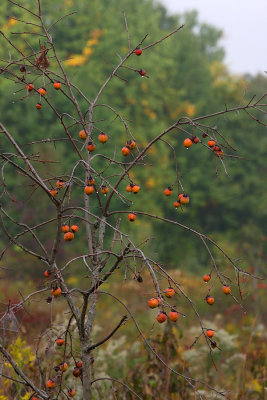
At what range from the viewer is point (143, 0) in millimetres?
28781

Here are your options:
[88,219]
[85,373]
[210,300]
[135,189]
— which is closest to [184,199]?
[135,189]

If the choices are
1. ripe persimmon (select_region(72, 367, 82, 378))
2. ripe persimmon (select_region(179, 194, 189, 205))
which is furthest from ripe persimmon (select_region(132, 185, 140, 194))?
ripe persimmon (select_region(72, 367, 82, 378))

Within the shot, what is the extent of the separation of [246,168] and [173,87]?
5418 millimetres

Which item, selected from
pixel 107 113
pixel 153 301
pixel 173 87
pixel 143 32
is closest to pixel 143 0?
pixel 173 87

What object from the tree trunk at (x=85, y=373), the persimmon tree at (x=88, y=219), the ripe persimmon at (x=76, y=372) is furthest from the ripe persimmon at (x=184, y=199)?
the ripe persimmon at (x=76, y=372)

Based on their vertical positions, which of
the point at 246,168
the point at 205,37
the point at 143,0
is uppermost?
the point at 205,37

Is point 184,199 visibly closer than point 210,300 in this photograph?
No

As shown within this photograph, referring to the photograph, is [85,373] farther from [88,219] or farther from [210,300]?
[88,219]

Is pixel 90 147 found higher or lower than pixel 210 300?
higher

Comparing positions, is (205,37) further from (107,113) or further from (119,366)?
(119,366)

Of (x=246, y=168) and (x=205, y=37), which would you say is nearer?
(x=246, y=168)

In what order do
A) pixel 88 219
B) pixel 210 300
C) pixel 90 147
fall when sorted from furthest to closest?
pixel 88 219
pixel 90 147
pixel 210 300

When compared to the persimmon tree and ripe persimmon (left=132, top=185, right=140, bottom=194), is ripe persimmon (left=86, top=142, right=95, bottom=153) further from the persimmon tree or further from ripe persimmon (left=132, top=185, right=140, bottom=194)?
ripe persimmon (left=132, top=185, right=140, bottom=194)

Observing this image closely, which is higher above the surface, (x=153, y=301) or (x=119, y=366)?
(x=119, y=366)
